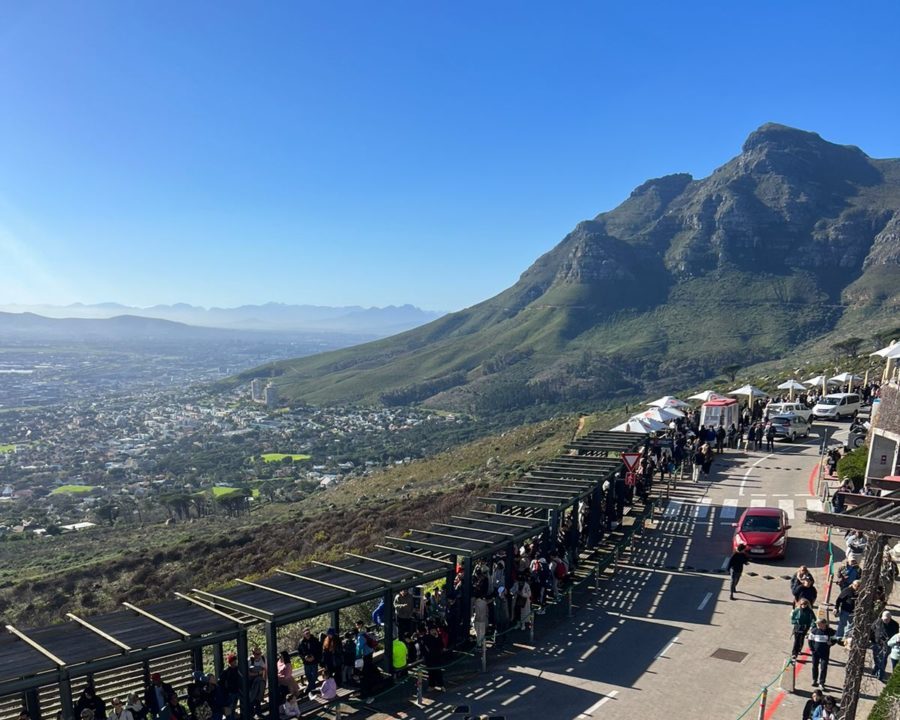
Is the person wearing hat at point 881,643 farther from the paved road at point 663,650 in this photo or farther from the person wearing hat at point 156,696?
the person wearing hat at point 156,696

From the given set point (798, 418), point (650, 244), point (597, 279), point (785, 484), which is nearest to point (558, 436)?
point (798, 418)

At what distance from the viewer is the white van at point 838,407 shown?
36.1m

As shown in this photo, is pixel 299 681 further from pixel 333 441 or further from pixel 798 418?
pixel 333 441

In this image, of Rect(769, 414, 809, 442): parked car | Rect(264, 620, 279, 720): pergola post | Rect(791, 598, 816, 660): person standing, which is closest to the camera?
Rect(264, 620, 279, 720): pergola post

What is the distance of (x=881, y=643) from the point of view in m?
10.9

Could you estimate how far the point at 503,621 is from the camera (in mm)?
13547

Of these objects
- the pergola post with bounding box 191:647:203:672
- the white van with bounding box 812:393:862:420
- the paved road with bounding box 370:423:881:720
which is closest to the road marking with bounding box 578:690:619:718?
the paved road with bounding box 370:423:881:720

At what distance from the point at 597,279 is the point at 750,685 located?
155094mm

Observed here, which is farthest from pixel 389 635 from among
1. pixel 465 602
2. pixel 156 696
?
pixel 156 696

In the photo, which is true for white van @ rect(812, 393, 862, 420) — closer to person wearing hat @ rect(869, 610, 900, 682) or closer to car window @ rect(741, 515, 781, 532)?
car window @ rect(741, 515, 781, 532)

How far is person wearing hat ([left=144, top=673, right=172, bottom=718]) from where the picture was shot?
380 inches

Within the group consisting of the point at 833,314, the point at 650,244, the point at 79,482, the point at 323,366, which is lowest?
the point at 79,482

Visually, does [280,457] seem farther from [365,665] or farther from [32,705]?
[32,705]

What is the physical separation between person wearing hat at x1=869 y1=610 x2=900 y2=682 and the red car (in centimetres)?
571
